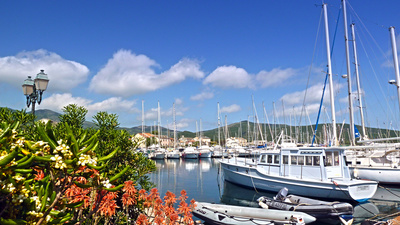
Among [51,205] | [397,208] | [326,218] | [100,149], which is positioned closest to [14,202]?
[51,205]

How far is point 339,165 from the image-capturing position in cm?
1925

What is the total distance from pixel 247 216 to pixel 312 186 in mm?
6944

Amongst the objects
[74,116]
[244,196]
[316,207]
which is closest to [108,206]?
[74,116]

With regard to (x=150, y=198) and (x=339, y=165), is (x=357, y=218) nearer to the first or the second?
(x=339, y=165)

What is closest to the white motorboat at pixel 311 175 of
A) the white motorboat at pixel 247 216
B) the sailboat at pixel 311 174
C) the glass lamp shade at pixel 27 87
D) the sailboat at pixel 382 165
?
the sailboat at pixel 311 174

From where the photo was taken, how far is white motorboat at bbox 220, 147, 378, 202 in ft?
58.0

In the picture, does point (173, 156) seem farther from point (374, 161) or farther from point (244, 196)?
point (374, 161)

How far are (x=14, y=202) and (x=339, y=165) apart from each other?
67.6 ft

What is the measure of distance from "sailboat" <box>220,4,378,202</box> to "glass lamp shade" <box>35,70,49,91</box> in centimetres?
1722

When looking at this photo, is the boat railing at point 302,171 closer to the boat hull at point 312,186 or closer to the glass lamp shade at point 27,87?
the boat hull at point 312,186

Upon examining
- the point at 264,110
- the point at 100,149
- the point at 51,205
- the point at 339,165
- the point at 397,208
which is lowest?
the point at 397,208

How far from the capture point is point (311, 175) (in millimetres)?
19312

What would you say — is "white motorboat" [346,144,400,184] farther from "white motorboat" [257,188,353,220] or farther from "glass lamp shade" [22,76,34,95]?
"glass lamp shade" [22,76,34,95]

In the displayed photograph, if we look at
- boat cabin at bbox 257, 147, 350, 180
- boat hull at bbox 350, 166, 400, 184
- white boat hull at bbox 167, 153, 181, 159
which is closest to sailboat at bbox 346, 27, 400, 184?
boat hull at bbox 350, 166, 400, 184
